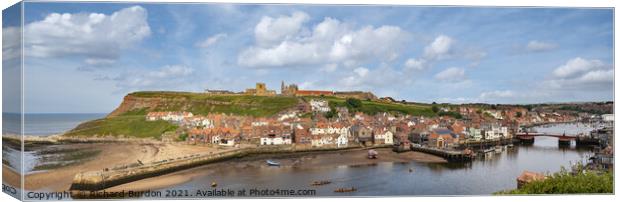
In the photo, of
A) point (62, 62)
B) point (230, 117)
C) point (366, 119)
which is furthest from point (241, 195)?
point (62, 62)

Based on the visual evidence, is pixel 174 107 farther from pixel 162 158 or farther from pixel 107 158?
pixel 107 158

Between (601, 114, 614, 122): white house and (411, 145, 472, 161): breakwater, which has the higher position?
(601, 114, 614, 122): white house

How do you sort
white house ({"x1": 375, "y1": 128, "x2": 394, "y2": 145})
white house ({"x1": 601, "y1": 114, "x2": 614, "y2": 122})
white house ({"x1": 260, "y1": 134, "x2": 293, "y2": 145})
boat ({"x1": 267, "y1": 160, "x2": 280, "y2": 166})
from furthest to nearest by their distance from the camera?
white house ({"x1": 375, "y1": 128, "x2": 394, "y2": 145})
white house ({"x1": 260, "y1": 134, "x2": 293, "y2": 145})
boat ({"x1": 267, "y1": 160, "x2": 280, "y2": 166})
white house ({"x1": 601, "y1": 114, "x2": 614, "y2": 122})

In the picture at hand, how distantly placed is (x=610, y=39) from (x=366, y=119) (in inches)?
182

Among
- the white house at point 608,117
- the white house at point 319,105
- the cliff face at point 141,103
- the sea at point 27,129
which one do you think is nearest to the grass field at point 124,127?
the cliff face at point 141,103

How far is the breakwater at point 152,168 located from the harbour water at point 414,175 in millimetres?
390

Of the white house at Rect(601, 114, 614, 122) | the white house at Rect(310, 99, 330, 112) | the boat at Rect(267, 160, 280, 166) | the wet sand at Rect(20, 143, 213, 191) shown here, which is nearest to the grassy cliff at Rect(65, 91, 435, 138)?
the white house at Rect(310, 99, 330, 112)

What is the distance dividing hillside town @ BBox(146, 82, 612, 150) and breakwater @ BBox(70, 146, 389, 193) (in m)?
0.16

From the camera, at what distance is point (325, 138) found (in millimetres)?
11312

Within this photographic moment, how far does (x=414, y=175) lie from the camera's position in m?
10.8

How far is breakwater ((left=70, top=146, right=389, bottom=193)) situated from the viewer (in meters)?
9.60

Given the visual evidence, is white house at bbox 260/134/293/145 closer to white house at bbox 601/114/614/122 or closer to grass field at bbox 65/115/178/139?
grass field at bbox 65/115/178/139

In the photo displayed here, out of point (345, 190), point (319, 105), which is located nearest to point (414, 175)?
point (345, 190)

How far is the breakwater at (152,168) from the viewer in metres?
9.60
